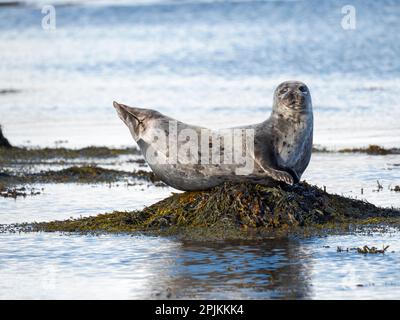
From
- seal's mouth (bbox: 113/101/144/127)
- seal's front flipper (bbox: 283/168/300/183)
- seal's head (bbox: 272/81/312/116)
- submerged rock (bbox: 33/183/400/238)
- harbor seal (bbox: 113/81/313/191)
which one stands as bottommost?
submerged rock (bbox: 33/183/400/238)

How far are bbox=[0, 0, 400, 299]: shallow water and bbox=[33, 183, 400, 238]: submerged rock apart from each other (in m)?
0.42

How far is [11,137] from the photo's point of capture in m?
20.9

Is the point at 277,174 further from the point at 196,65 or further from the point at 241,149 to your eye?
the point at 196,65

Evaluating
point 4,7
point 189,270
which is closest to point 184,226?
point 189,270

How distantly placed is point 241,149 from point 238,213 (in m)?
0.63

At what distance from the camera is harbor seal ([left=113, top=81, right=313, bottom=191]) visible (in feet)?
36.6

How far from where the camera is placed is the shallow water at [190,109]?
9.07 meters

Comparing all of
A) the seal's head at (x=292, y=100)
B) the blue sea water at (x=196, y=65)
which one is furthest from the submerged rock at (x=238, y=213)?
the blue sea water at (x=196, y=65)

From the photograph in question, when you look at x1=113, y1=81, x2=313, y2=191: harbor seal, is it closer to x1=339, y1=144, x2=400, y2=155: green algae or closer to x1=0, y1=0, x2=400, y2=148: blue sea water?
x1=339, y1=144, x2=400, y2=155: green algae

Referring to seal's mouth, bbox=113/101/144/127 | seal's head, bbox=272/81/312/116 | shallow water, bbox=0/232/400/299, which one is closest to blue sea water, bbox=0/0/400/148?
seal's head, bbox=272/81/312/116

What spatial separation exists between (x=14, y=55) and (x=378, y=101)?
18258mm

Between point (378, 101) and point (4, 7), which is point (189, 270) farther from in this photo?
point (4, 7)
